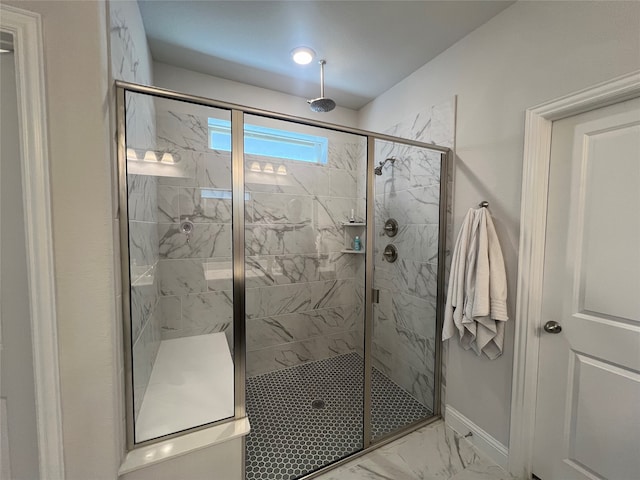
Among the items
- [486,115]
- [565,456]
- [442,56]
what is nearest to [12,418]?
[565,456]

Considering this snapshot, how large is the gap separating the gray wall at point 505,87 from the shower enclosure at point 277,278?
0.80ft

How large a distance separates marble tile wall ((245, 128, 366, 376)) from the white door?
1.29 metres

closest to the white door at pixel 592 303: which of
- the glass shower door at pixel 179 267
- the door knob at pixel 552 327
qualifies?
the door knob at pixel 552 327

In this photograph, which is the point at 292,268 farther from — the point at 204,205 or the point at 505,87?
the point at 505,87

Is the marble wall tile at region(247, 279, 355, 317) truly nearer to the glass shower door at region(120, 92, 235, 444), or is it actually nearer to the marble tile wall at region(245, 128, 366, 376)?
the marble tile wall at region(245, 128, 366, 376)

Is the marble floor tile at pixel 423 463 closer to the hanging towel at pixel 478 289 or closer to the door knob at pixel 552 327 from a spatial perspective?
the hanging towel at pixel 478 289

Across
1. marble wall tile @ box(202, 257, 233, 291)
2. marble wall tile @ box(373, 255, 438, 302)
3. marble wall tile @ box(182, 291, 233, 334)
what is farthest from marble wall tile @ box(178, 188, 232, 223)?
marble wall tile @ box(373, 255, 438, 302)

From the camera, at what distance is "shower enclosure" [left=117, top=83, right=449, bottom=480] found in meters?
1.31

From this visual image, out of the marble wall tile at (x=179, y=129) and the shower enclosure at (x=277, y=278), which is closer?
the shower enclosure at (x=277, y=278)

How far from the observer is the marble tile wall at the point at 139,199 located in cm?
113

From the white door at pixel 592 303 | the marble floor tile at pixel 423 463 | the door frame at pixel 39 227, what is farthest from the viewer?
the marble floor tile at pixel 423 463

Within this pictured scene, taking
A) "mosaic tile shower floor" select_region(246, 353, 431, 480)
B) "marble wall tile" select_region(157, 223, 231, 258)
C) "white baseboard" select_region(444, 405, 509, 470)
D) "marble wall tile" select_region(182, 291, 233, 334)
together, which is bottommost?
"mosaic tile shower floor" select_region(246, 353, 431, 480)

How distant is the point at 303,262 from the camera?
2533 mm

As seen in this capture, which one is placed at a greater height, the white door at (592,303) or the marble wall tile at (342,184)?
the marble wall tile at (342,184)
